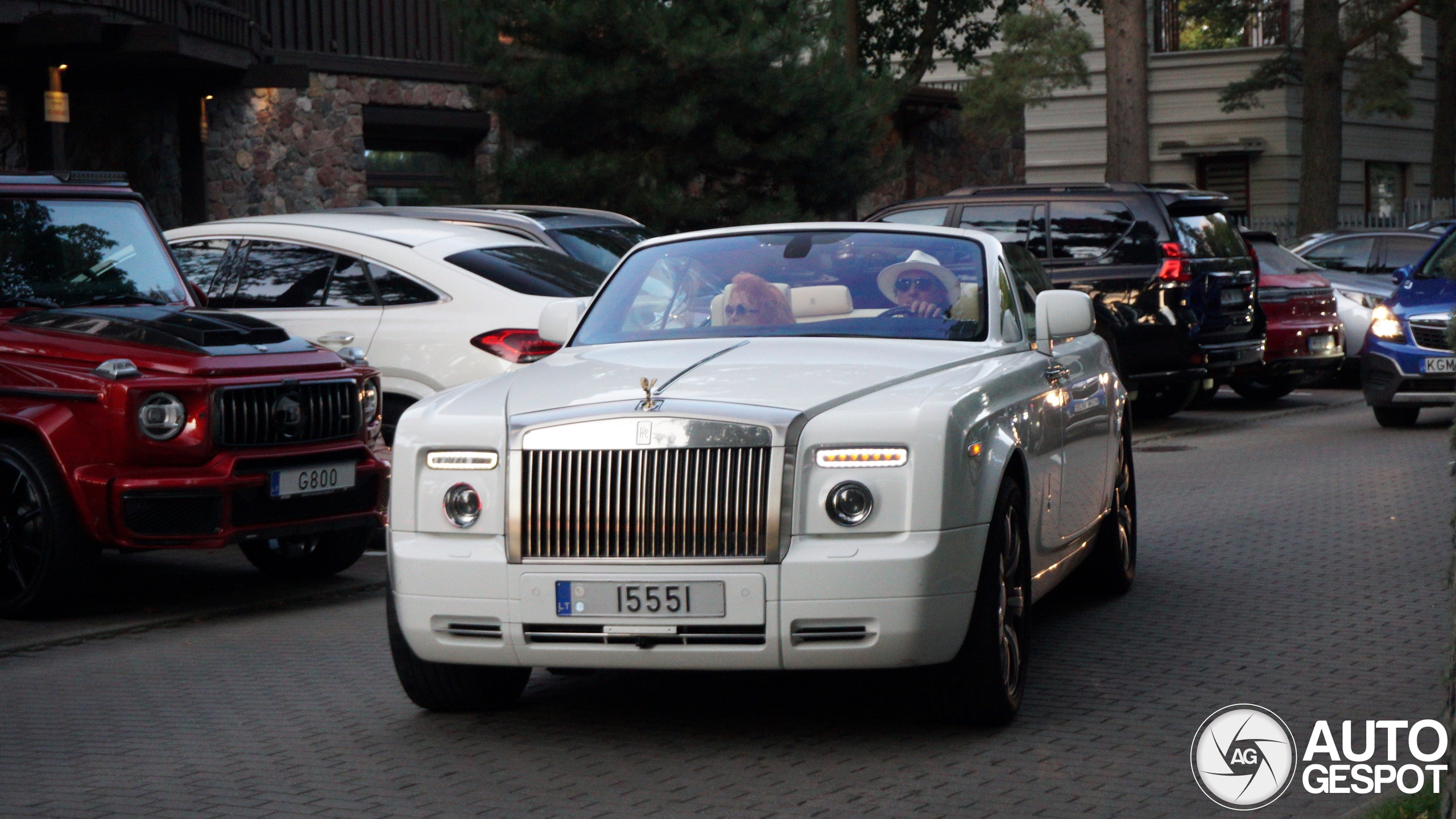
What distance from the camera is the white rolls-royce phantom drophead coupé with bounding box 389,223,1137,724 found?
17.6 feet

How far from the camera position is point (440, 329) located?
→ 10.2m

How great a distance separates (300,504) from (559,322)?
2.05 meters

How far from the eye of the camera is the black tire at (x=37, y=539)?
8109 millimetres

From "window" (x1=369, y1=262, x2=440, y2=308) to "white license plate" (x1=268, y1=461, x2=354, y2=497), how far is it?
1733 mm

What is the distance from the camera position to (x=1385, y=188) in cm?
4334

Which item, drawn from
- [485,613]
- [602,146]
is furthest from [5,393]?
[602,146]

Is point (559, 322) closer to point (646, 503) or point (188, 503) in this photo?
point (646, 503)

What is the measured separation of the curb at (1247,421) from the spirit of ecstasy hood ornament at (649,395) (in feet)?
33.9

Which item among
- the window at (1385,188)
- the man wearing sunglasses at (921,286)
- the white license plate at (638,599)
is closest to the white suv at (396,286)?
the man wearing sunglasses at (921,286)

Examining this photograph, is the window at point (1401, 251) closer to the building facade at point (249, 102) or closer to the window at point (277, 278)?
the building facade at point (249, 102)

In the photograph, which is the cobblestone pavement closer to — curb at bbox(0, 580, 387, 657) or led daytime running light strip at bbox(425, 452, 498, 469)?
curb at bbox(0, 580, 387, 657)

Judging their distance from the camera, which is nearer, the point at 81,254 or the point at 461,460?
the point at 461,460

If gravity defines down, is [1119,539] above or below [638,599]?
below

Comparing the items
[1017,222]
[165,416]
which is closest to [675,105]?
[1017,222]
